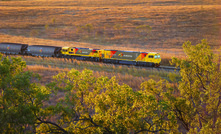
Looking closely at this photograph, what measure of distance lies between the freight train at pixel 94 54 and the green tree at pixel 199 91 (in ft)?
84.7

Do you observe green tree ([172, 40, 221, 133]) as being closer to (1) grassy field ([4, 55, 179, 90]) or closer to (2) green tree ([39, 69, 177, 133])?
(2) green tree ([39, 69, 177, 133])

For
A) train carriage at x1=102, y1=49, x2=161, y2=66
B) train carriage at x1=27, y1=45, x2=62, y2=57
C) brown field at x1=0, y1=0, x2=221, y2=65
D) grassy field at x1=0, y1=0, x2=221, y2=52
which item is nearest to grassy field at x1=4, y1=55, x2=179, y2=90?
train carriage at x1=102, y1=49, x2=161, y2=66

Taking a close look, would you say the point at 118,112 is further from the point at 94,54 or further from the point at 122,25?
the point at 122,25

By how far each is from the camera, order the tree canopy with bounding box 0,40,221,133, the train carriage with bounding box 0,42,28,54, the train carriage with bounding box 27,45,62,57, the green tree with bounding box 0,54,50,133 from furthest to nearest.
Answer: the train carriage with bounding box 0,42,28,54
the train carriage with bounding box 27,45,62,57
the tree canopy with bounding box 0,40,221,133
the green tree with bounding box 0,54,50,133

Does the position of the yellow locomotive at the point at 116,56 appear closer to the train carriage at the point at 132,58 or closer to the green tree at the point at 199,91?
the train carriage at the point at 132,58

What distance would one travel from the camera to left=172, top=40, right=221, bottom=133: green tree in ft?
52.5

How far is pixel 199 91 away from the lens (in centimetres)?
1720

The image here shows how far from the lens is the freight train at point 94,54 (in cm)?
4444

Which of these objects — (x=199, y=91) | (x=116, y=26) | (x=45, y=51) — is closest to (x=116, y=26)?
(x=116, y=26)

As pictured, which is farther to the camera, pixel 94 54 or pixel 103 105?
pixel 94 54

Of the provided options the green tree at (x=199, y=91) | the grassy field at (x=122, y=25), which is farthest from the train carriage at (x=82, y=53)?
the green tree at (x=199, y=91)

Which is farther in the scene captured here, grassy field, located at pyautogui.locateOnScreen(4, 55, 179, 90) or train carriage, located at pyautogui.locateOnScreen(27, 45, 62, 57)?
train carriage, located at pyautogui.locateOnScreen(27, 45, 62, 57)

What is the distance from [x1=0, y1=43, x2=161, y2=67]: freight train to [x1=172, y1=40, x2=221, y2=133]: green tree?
84.7 ft

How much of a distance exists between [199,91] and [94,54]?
3325cm
